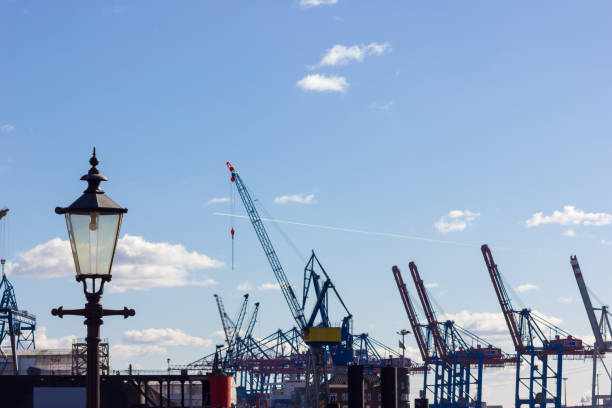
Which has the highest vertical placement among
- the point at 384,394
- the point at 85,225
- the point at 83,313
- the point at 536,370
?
the point at 85,225

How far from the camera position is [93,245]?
11.5m

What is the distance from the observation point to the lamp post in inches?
453

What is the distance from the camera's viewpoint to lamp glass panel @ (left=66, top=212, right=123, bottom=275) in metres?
11.5

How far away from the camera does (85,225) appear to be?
38.1ft

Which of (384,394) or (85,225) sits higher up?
(85,225)

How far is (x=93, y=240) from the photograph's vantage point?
11477mm

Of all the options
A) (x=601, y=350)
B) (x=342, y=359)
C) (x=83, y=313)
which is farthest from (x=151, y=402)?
(x=601, y=350)

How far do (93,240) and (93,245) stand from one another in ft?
0.19

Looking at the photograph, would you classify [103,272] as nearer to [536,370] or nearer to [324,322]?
[324,322]

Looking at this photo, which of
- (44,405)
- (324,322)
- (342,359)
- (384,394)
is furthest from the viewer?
(342,359)

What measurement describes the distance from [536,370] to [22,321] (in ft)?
327

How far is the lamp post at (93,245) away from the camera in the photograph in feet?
37.8

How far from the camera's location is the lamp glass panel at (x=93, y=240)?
1148 cm

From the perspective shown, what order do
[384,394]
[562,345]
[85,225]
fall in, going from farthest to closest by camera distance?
[562,345] → [384,394] → [85,225]
